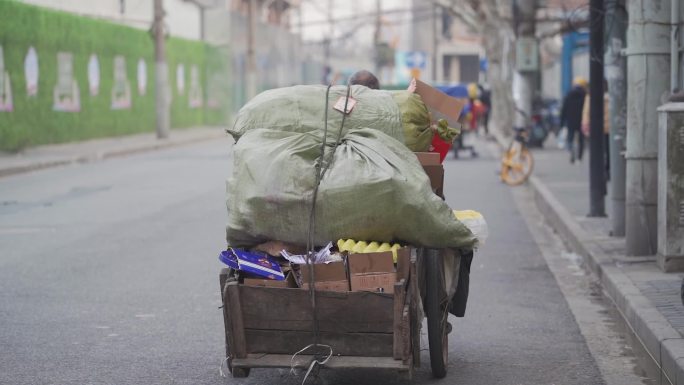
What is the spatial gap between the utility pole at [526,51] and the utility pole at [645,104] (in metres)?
17.9

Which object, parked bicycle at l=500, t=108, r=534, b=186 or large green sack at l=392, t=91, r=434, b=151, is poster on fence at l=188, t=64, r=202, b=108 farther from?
large green sack at l=392, t=91, r=434, b=151

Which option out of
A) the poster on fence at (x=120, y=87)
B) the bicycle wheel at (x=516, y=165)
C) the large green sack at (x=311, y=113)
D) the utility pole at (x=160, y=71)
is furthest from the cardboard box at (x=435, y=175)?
the poster on fence at (x=120, y=87)

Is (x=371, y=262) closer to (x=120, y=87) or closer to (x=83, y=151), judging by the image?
(x=83, y=151)

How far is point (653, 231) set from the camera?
1012 cm

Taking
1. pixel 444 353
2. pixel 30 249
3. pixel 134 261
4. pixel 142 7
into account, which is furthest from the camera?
pixel 142 7

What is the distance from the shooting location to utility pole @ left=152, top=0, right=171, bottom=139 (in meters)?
34.9

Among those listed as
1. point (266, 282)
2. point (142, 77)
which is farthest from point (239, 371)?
point (142, 77)

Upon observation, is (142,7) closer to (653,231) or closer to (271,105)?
(653,231)

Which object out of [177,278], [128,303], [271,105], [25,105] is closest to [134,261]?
[177,278]

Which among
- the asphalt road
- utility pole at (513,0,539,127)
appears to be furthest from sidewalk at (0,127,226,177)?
utility pole at (513,0,539,127)

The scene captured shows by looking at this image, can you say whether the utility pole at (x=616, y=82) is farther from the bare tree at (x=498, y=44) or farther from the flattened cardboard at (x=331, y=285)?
the bare tree at (x=498, y=44)

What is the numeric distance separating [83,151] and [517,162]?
12132mm

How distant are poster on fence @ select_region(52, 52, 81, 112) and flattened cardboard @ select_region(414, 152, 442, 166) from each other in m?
24.2

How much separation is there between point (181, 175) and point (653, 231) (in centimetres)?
1317
